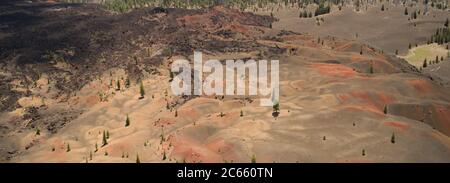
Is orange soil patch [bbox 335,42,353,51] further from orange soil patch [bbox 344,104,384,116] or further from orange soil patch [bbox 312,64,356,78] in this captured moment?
orange soil patch [bbox 344,104,384,116]

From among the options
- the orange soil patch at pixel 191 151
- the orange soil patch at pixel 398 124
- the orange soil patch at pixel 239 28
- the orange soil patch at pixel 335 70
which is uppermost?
the orange soil patch at pixel 239 28

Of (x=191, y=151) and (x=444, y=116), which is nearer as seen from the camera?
(x=191, y=151)

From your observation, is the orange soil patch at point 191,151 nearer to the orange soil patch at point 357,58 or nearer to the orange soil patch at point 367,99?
the orange soil patch at point 367,99

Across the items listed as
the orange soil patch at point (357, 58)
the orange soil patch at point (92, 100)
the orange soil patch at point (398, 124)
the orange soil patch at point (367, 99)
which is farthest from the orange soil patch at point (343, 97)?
the orange soil patch at point (92, 100)

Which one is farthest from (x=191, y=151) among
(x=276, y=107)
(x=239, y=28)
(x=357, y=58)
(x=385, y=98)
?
(x=239, y=28)

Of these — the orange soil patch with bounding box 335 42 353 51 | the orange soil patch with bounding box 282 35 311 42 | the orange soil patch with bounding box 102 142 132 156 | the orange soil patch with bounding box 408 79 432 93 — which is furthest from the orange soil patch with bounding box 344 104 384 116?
the orange soil patch with bounding box 282 35 311 42

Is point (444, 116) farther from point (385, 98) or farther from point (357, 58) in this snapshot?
point (357, 58)
